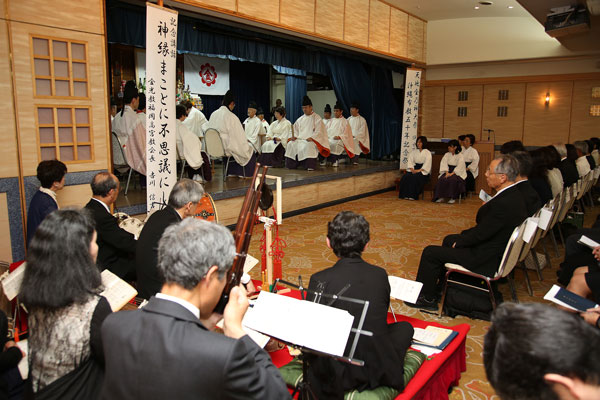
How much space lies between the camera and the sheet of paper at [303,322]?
1604 mm

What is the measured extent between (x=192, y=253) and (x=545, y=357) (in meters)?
0.86

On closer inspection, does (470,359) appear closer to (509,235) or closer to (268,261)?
(509,235)

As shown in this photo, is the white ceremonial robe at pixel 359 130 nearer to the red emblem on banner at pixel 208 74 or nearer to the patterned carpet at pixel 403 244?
the patterned carpet at pixel 403 244

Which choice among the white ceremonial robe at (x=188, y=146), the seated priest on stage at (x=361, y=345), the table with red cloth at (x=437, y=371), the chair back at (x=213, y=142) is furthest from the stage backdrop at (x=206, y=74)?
the seated priest on stage at (x=361, y=345)

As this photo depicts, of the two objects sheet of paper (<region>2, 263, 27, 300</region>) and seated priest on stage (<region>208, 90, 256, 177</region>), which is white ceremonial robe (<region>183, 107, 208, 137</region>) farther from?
sheet of paper (<region>2, 263, 27, 300</region>)

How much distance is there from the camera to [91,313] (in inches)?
58.8

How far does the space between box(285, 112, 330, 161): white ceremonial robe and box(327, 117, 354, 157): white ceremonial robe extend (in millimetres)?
369

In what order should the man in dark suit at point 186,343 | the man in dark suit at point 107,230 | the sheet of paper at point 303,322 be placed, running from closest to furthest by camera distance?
1. the man in dark suit at point 186,343
2. the sheet of paper at point 303,322
3. the man in dark suit at point 107,230

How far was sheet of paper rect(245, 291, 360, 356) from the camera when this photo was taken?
1.60 meters

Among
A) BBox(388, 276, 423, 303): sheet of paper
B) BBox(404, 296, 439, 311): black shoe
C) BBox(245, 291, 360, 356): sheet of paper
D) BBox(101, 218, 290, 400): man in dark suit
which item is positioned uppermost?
BBox(101, 218, 290, 400): man in dark suit

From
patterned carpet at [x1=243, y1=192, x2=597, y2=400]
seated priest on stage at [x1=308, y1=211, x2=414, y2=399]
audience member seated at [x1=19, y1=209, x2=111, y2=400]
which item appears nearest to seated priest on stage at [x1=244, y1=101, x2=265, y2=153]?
patterned carpet at [x1=243, y1=192, x2=597, y2=400]

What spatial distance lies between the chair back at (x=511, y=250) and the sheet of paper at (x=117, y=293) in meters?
2.49

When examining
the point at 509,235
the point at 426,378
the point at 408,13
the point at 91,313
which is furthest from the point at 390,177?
the point at 91,313

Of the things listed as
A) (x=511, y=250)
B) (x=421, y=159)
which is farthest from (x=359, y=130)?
(x=511, y=250)
